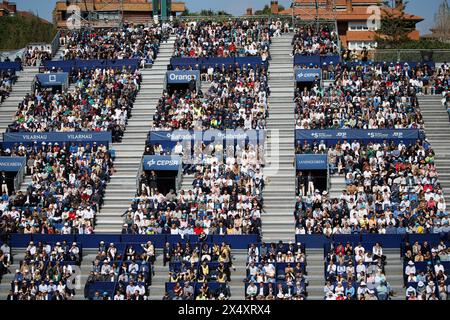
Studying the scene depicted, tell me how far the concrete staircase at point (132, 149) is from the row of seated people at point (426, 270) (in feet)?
33.0

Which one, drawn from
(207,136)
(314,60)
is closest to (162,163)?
(207,136)

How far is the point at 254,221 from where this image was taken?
83.5 feet

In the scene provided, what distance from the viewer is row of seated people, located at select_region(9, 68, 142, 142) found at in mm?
33219

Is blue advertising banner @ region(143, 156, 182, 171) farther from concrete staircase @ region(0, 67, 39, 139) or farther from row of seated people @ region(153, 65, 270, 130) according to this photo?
concrete staircase @ region(0, 67, 39, 139)

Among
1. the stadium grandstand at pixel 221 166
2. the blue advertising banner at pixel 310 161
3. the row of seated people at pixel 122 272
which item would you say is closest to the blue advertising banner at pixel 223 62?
the stadium grandstand at pixel 221 166

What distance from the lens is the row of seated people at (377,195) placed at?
2480 cm

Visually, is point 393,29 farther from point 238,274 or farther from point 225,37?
point 238,274

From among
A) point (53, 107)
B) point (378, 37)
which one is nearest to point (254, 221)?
point (53, 107)

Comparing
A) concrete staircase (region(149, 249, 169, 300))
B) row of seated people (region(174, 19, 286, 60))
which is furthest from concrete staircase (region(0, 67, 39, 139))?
concrete staircase (region(149, 249, 169, 300))

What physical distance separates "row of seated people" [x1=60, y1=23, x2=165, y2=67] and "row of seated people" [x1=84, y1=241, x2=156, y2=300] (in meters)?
15.9

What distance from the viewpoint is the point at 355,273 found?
21.8 meters

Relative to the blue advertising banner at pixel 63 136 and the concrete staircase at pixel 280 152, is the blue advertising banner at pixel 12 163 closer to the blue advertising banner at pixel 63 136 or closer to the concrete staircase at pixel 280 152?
the blue advertising banner at pixel 63 136
